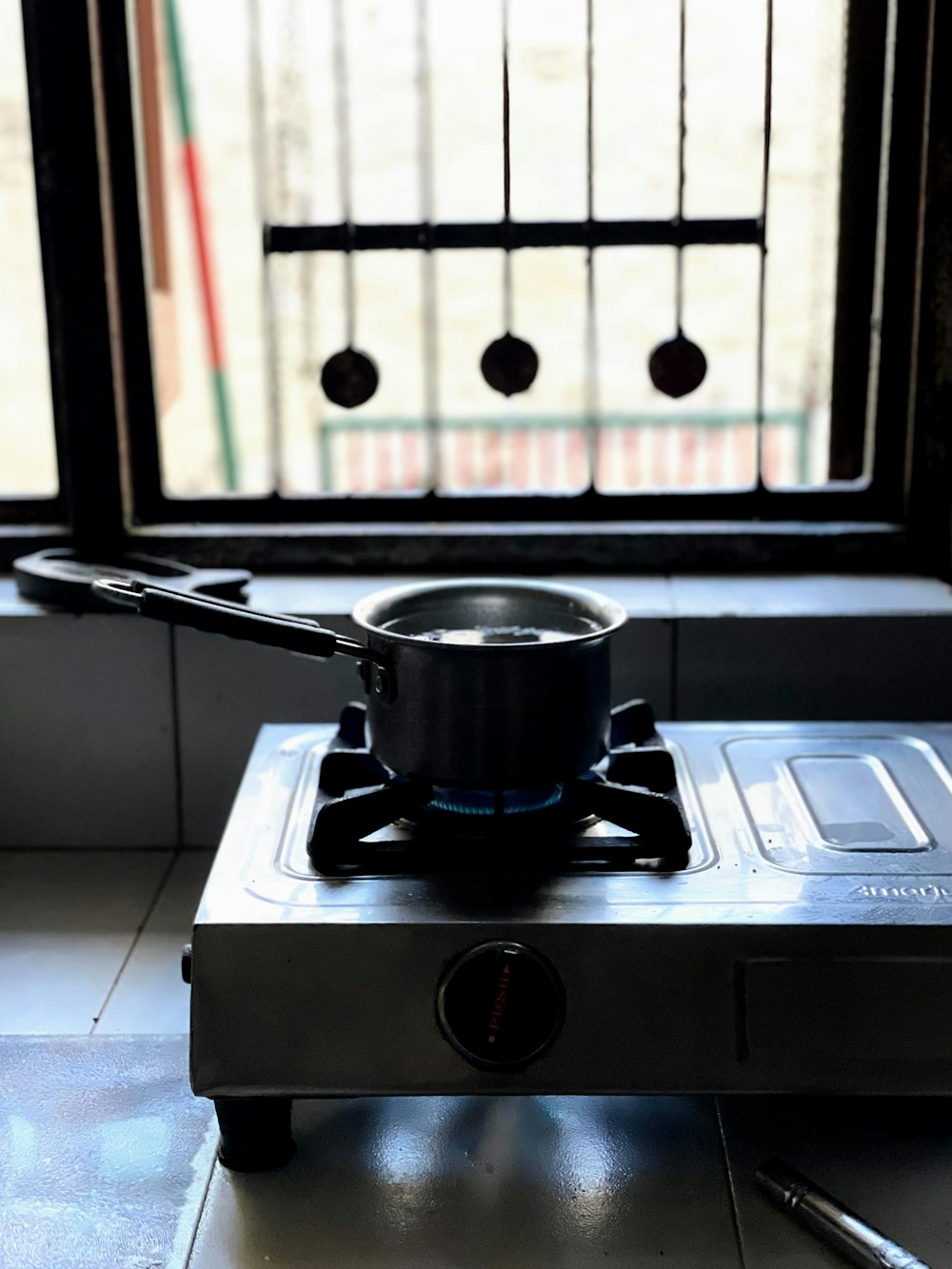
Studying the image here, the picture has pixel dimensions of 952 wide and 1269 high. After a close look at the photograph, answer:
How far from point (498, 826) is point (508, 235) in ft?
2.30

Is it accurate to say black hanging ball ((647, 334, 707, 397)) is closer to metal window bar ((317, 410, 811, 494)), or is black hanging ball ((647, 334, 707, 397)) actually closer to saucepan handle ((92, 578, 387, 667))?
saucepan handle ((92, 578, 387, 667))

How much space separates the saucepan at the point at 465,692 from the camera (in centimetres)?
84

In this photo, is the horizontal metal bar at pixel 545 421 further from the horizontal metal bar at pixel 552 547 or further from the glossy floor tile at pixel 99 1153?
the glossy floor tile at pixel 99 1153

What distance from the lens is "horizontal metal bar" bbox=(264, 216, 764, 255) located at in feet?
4.39

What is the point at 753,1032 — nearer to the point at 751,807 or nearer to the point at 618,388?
the point at 751,807

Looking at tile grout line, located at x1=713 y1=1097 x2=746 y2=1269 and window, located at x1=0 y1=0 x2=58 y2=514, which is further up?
window, located at x1=0 y1=0 x2=58 y2=514

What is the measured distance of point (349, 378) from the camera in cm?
138

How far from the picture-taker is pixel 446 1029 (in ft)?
2.50

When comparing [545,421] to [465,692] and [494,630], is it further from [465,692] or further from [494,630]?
[465,692]

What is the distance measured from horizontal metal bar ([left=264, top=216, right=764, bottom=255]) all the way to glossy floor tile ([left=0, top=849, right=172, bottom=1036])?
619 mm

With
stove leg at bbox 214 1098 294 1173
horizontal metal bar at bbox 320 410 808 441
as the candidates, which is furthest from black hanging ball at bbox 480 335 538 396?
stove leg at bbox 214 1098 294 1173

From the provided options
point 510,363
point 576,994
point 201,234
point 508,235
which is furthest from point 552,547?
point 201,234

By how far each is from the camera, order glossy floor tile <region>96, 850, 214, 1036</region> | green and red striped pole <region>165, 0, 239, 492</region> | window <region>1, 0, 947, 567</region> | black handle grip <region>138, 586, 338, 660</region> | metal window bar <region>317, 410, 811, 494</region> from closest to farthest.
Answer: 1. black handle grip <region>138, 586, 338, 660</region>
2. glossy floor tile <region>96, 850, 214, 1036</region>
3. window <region>1, 0, 947, 567</region>
4. green and red striped pole <region>165, 0, 239, 492</region>
5. metal window bar <region>317, 410, 811, 494</region>

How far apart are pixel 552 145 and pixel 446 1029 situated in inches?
36.8
